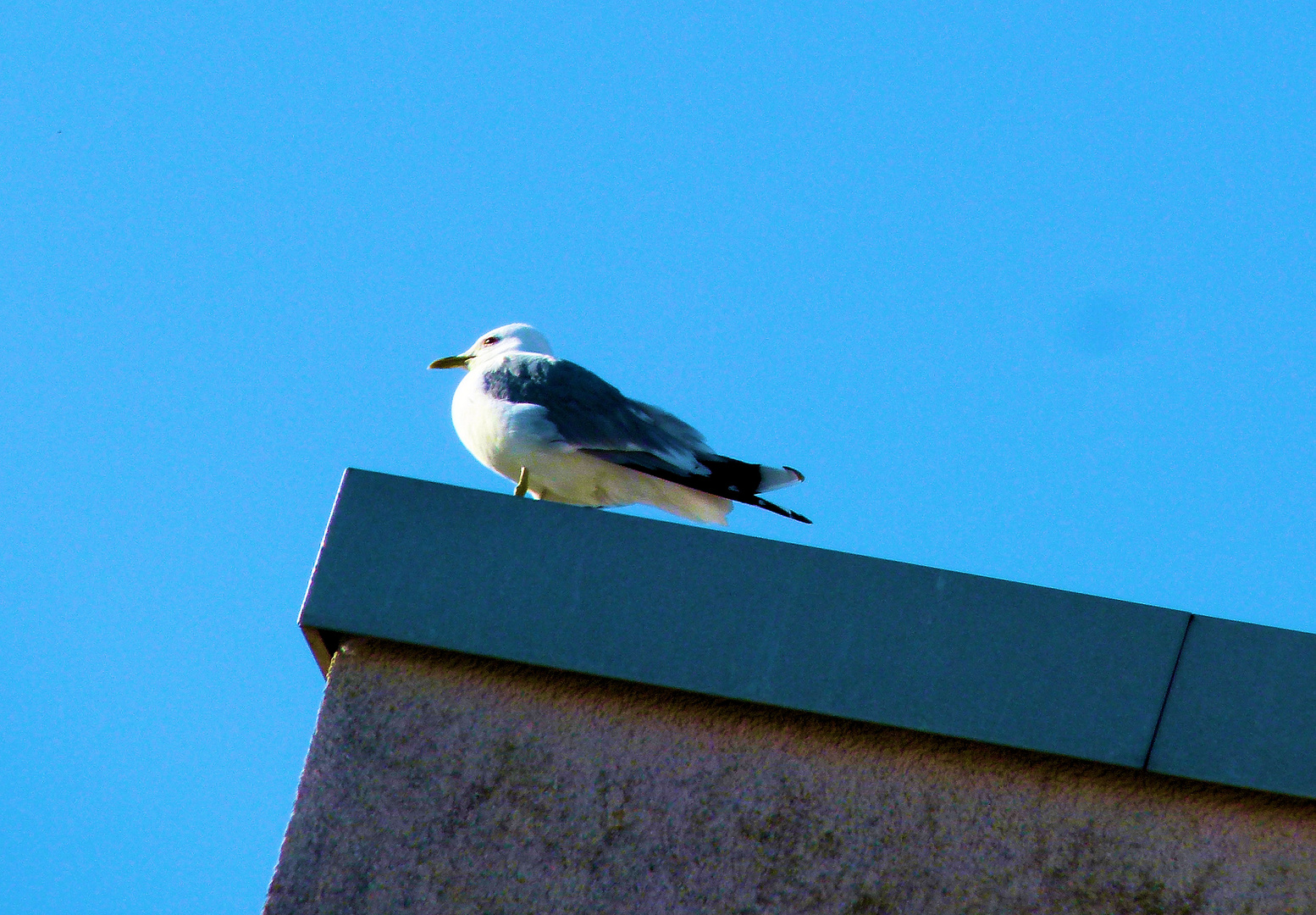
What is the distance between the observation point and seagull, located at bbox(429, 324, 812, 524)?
3.50 m

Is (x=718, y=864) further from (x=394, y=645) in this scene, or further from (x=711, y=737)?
(x=394, y=645)

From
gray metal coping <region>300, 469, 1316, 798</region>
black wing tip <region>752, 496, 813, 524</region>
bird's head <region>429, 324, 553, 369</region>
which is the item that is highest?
→ bird's head <region>429, 324, 553, 369</region>

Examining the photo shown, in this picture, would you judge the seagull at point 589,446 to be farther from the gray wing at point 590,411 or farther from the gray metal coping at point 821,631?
the gray metal coping at point 821,631

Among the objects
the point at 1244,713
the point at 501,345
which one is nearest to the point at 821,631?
the point at 1244,713

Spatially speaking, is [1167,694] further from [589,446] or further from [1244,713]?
[589,446]

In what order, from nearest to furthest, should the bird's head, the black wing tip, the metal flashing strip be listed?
1. the metal flashing strip
2. the black wing tip
3. the bird's head

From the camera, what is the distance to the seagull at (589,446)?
11.5 feet

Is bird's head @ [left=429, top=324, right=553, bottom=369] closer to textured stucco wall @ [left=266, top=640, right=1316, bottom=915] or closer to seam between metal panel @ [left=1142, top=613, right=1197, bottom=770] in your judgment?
textured stucco wall @ [left=266, top=640, right=1316, bottom=915]

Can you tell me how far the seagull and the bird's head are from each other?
0.63 metres

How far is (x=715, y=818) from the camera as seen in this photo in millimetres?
2299

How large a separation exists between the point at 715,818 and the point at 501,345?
2438 millimetres

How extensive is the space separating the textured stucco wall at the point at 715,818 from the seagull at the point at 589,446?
117 cm

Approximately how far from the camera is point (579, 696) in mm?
2379

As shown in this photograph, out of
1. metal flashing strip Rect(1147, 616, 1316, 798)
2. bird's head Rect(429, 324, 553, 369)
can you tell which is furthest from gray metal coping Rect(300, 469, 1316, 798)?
bird's head Rect(429, 324, 553, 369)
